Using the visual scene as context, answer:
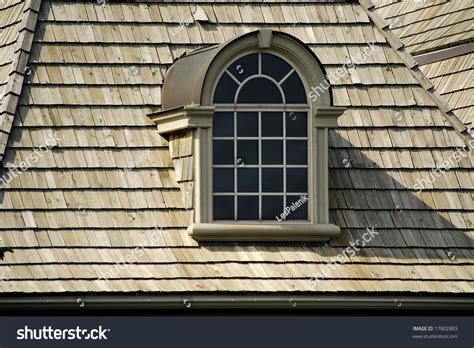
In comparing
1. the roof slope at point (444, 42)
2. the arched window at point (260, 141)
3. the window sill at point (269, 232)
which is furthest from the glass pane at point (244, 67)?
the roof slope at point (444, 42)

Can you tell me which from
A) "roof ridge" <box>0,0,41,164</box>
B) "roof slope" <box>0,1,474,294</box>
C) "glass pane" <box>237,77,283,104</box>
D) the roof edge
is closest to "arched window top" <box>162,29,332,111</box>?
"glass pane" <box>237,77,283,104</box>

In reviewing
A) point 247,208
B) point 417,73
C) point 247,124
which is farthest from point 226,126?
point 417,73

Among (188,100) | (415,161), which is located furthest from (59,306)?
(415,161)

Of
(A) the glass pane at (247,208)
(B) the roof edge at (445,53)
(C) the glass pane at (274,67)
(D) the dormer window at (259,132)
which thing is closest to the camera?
(D) the dormer window at (259,132)

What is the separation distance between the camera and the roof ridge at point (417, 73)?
20891mm

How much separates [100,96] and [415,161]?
3.40 m

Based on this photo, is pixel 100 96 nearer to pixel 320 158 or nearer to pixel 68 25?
pixel 68 25

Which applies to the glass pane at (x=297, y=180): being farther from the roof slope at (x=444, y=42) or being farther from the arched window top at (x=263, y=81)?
the roof slope at (x=444, y=42)

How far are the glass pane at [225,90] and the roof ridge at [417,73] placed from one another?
2317 millimetres

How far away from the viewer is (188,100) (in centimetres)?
1981

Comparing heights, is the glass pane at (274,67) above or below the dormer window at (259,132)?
above

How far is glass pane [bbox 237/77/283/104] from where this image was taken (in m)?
19.9

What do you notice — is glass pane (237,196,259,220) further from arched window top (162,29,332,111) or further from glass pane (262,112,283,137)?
arched window top (162,29,332,111)

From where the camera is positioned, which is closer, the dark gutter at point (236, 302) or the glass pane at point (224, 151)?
the dark gutter at point (236, 302)
